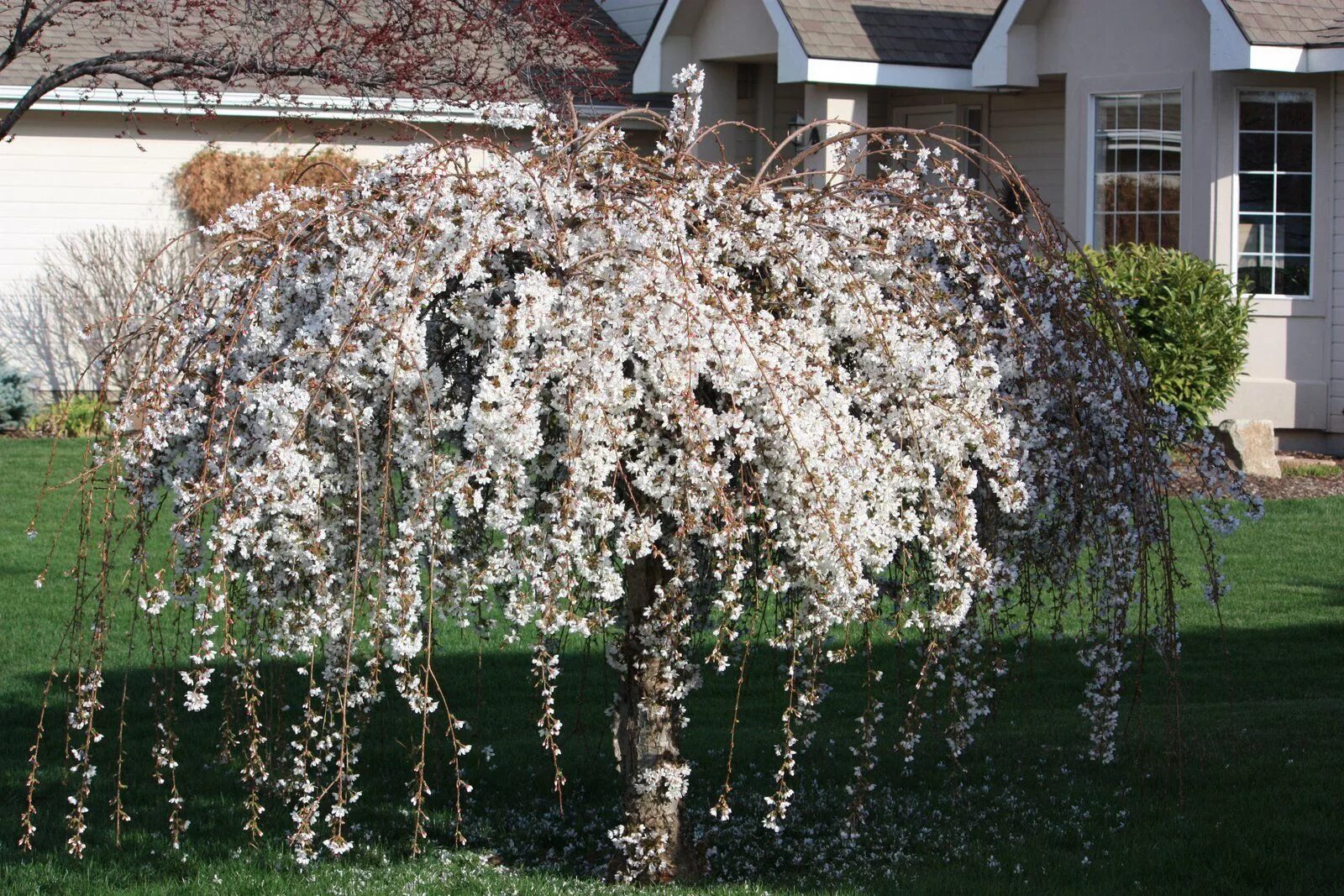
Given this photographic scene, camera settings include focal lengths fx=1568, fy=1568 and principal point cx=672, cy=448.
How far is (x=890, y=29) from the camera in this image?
1475cm

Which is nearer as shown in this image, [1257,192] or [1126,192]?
[1257,192]

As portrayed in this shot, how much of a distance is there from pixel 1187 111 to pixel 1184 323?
6.89ft

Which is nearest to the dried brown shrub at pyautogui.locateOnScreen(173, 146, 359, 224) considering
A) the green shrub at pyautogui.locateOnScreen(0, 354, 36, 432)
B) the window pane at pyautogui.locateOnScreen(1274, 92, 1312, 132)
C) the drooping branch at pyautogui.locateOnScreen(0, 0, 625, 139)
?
the green shrub at pyautogui.locateOnScreen(0, 354, 36, 432)

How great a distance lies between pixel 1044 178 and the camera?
15430 mm

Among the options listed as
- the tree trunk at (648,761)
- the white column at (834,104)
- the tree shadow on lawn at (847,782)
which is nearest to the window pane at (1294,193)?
the white column at (834,104)

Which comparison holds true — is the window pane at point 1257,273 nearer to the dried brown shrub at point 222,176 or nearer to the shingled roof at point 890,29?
the shingled roof at point 890,29

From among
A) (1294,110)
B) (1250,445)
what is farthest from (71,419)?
(1294,110)

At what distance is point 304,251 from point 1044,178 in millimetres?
12153

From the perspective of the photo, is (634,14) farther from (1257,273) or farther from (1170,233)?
(1257,273)

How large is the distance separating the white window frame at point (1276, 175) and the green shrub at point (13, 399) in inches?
441

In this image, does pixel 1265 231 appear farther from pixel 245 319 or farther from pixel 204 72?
pixel 245 319

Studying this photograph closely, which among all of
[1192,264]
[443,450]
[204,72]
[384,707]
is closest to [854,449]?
[443,450]

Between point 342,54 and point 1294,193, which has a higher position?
point 1294,193

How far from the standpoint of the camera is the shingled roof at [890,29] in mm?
14250
